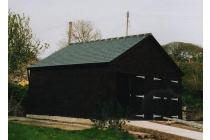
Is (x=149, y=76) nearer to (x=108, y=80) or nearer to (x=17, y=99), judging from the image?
(x=108, y=80)

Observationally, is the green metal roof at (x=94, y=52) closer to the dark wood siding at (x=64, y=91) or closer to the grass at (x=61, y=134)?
the dark wood siding at (x=64, y=91)

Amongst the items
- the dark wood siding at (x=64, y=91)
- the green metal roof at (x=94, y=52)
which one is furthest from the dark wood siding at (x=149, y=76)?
the dark wood siding at (x=64, y=91)

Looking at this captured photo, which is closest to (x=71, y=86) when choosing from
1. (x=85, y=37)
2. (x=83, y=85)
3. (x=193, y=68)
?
(x=83, y=85)

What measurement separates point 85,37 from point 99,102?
2433 centimetres

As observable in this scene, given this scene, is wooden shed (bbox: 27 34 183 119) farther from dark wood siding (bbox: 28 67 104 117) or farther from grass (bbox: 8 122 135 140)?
grass (bbox: 8 122 135 140)

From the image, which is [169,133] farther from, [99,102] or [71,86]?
[71,86]

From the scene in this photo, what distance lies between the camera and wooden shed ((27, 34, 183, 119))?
61.3 feet

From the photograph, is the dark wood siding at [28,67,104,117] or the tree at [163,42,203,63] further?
the tree at [163,42,203,63]

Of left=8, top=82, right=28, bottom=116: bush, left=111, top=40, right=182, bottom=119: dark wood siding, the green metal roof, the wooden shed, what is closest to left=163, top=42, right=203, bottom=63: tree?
the wooden shed

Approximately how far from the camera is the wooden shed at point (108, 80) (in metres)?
18.7

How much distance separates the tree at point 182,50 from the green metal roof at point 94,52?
1566 cm

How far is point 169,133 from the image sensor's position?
46.4 feet

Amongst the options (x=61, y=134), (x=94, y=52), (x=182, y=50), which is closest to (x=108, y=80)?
(x=94, y=52)

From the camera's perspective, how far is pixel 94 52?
2095cm
